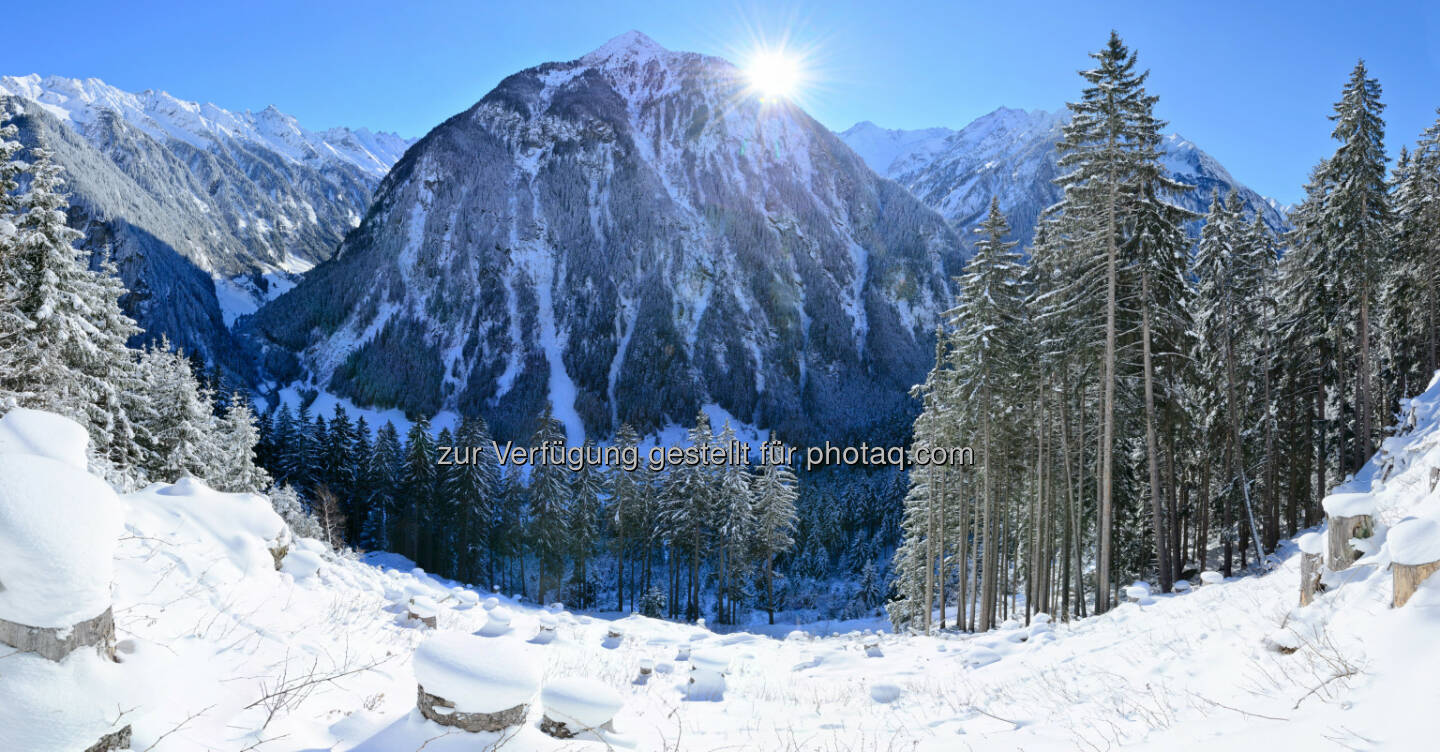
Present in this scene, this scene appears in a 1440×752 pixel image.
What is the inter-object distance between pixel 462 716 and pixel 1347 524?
841cm

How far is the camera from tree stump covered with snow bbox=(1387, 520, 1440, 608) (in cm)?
450

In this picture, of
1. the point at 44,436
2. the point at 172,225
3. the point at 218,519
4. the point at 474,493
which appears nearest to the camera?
the point at 44,436

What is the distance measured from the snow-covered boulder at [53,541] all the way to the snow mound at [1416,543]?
27.8 feet

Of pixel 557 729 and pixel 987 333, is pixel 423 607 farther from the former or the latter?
pixel 987 333

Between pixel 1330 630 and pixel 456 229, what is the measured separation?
115624mm

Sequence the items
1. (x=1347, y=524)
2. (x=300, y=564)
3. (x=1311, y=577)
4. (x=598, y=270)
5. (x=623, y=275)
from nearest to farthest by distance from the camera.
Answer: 1. (x=1347, y=524)
2. (x=1311, y=577)
3. (x=300, y=564)
4. (x=598, y=270)
5. (x=623, y=275)

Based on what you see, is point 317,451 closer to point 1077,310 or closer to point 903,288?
point 1077,310

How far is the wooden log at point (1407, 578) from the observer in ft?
14.9

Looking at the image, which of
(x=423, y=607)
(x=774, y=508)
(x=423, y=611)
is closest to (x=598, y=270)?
(x=774, y=508)

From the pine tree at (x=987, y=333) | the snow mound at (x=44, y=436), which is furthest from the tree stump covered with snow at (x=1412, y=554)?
the pine tree at (x=987, y=333)

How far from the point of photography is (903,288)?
12462 cm

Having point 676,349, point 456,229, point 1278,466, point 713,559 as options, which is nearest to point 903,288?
point 676,349

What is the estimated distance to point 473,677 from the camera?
149 inches

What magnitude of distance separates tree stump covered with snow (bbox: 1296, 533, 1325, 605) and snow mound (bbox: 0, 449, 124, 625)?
10.1 m
